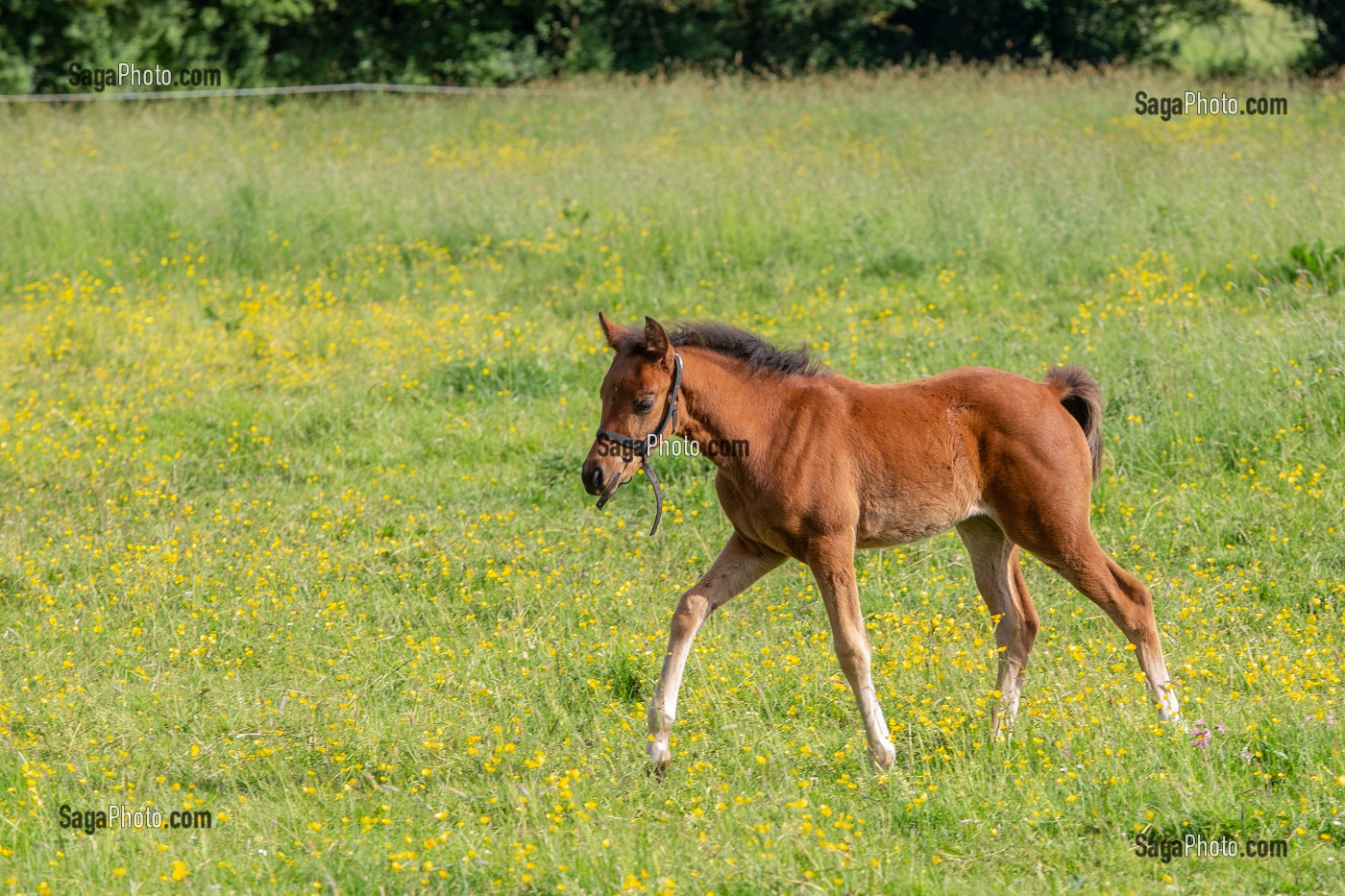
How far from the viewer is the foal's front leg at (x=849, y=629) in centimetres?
504

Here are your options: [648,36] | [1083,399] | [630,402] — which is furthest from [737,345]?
[648,36]

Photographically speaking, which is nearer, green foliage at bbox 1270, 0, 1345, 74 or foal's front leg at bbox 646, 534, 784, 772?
foal's front leg at bbox 646, 534, 784, 772

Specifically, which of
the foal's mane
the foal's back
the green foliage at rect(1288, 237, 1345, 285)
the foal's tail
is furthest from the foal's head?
the green foliage at rect(1288, 237, 1345, 285)

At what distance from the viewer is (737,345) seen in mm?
5387

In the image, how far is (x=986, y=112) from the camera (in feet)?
53.9

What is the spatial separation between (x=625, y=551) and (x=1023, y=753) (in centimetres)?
289

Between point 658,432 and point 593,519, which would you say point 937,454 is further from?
point 593,519

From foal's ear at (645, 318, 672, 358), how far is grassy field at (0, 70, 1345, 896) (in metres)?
1.47

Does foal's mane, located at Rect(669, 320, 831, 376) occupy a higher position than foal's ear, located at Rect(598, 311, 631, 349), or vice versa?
foal's ear, located at Rect(598, 311, 631, 349)

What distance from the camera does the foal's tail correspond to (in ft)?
18.5

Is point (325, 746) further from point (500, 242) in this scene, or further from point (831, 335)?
point (500, 242)

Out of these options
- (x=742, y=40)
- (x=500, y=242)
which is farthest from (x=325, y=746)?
(x=742, y=40)

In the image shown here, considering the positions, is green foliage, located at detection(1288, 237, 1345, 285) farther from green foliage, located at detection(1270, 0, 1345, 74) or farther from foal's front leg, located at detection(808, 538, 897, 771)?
green foliage, located at detection(1270, 0, 1345, 74)

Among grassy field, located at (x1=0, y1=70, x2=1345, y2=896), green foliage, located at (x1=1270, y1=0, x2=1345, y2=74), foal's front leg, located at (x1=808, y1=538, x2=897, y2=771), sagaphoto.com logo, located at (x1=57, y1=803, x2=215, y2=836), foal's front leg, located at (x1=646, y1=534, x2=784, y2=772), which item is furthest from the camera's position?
green foliage, located at (x1=1270, y1=0, x2=1345, y2=74)
